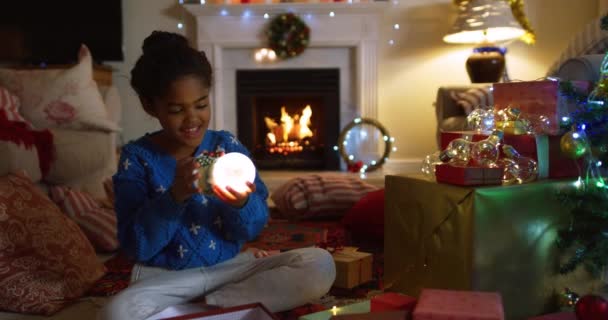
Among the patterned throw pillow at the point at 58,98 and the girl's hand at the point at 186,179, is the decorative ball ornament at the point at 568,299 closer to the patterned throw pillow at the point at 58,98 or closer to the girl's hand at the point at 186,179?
the girl's hand at the point at 186,179

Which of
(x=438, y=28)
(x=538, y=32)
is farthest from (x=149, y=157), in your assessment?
(x=538, y=32)

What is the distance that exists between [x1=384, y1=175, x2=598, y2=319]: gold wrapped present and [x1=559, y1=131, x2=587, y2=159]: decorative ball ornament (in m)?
0.09

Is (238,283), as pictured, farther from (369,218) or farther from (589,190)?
(369,218)

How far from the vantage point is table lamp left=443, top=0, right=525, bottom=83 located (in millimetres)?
3684

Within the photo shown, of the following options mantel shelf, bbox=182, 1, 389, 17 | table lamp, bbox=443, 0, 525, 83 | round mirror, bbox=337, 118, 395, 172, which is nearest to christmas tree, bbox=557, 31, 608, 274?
table lamp, bbox=443, 0, 525, 83

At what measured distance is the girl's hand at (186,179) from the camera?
1.12m

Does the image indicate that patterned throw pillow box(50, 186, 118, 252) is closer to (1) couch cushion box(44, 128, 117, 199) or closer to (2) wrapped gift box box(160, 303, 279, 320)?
(1) couch cushion box(44, 128, 117, 199)

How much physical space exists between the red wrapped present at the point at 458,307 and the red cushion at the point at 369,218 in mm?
1125

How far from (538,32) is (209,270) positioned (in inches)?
146

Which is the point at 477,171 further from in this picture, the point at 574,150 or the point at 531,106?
the point at 531,106

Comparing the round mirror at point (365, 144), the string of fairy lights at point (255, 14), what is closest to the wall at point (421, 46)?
the string of fairy lights at point (255, 14)

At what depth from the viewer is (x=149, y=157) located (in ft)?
4.46

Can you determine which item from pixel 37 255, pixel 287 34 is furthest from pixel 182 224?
pixel 287 34

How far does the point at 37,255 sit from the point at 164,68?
738mm
